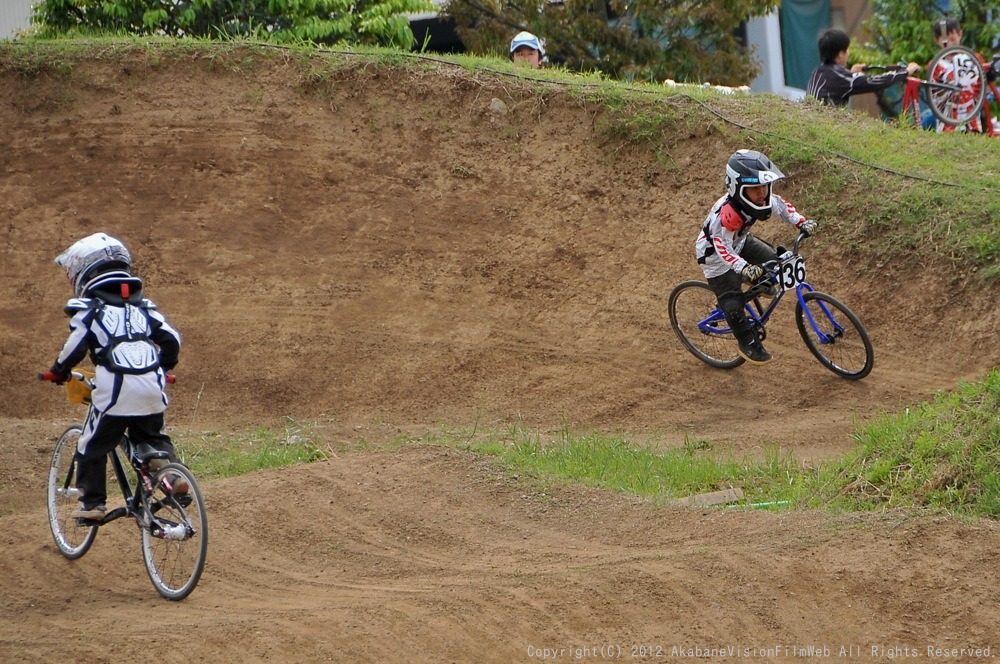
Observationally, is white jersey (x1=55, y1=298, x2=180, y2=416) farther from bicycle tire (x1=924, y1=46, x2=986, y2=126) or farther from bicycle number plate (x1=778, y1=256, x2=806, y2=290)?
bicycle tire (x1=924, y1=46, x2=986, y2=126)

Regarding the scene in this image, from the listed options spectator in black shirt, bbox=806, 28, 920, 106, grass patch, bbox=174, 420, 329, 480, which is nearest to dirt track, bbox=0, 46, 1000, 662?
grass patch, bbox=174, 420, 329, 480

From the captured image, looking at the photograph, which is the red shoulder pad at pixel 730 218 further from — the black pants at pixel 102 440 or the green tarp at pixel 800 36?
the green tarp at pixel 800 36

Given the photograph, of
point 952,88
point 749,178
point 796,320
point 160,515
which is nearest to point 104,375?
point 160,515

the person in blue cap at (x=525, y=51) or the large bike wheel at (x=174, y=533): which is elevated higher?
the person in blue cap at (x=525, y=51)

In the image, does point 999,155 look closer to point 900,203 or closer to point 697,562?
point 900,203

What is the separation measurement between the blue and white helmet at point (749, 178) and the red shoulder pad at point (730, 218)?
0.05 meters

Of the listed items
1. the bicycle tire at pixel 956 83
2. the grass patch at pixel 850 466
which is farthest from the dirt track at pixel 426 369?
the bicycle tire at pixel 956 83

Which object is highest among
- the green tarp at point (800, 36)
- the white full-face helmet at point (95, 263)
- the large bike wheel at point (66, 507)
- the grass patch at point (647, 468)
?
the white full-face helmet at point (95, 263)

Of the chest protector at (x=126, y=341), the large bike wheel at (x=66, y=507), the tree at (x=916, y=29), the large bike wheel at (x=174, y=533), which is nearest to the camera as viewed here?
the large bike wheel at (x=174, y=533)

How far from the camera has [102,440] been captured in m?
6.48

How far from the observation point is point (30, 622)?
6117 millimetres

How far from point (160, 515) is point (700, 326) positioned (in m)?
5.60

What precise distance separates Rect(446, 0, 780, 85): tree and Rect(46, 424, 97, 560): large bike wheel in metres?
11.8

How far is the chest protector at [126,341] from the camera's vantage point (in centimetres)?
631
